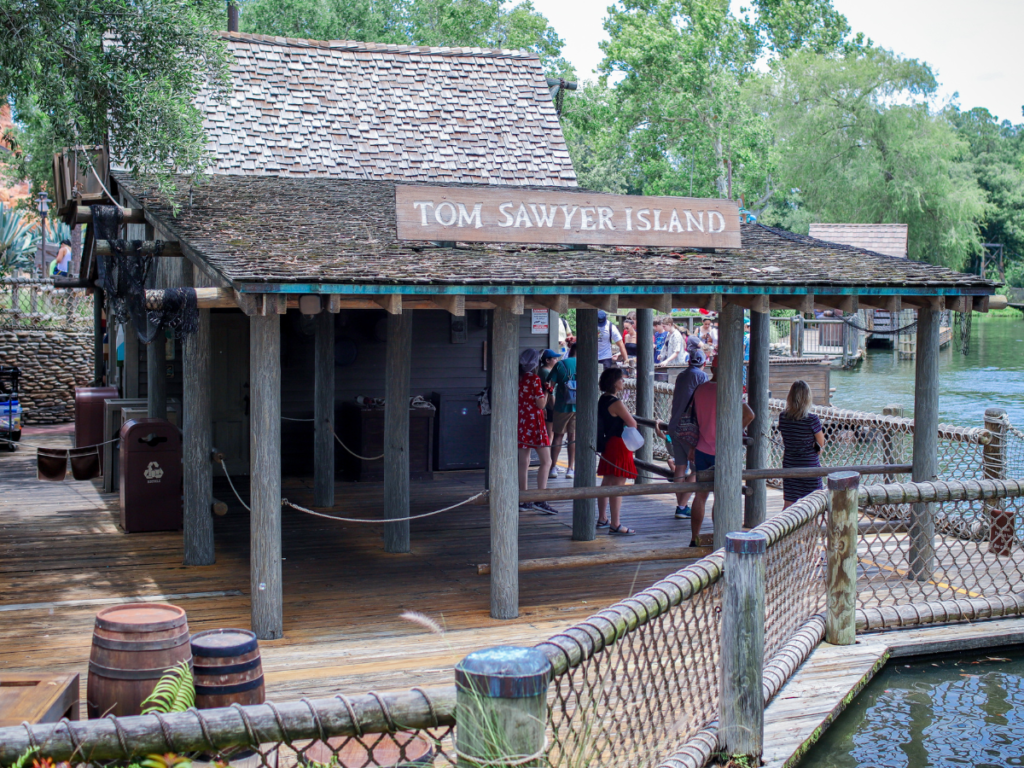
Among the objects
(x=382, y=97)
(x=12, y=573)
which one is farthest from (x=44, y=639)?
(x=382, y=97)

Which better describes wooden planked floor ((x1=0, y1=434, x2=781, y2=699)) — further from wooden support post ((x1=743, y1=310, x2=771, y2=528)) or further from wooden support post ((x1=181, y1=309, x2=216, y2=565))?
wooden support post ((x1=743, y1=310, x2=771, y2=528))

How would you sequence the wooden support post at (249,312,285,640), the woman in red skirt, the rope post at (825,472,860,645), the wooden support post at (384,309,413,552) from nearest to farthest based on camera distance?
the rope post at (825,472,860,645)
the wooden support post at (249,312,285,640)
the wooden support post at (384,309,413,552)
the woman in red skirt

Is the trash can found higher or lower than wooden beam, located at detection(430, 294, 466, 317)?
lower

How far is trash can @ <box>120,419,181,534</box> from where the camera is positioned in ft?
32.3

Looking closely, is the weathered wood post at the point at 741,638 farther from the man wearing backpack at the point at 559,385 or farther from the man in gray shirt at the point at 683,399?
the man wearing backpack at the point at 559,385

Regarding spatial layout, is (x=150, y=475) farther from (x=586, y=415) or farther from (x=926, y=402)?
(x=926, y=402)

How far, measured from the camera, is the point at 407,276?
670cm

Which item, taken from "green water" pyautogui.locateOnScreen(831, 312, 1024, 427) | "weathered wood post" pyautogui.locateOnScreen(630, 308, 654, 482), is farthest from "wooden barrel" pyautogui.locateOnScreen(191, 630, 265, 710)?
"green water" pyautogui.locateOnScreen(831, 312, 1024, 427)

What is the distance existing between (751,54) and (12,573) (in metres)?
59.7

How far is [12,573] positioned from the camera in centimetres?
859

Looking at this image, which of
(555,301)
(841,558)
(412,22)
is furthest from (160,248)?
(412,22)

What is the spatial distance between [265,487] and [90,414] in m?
7.24

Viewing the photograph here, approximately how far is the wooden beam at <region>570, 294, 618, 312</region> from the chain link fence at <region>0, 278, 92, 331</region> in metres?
16.4

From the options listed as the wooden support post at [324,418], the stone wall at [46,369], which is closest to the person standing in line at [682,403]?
the wooden support post at [324,418]
